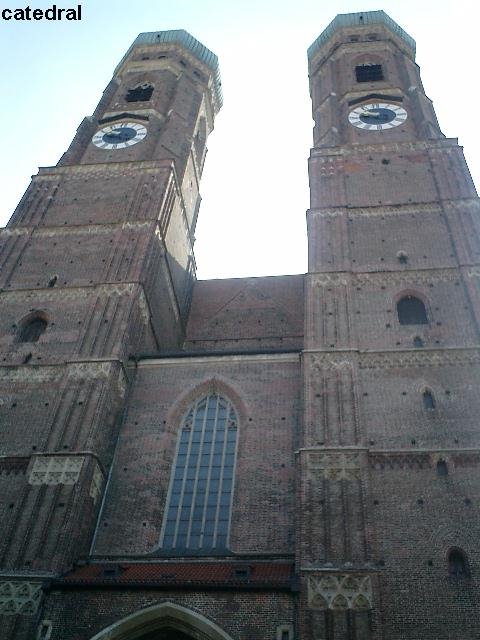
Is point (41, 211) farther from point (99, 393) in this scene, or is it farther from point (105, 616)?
point (105, 616)

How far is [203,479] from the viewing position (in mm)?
19109

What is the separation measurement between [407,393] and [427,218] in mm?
8449

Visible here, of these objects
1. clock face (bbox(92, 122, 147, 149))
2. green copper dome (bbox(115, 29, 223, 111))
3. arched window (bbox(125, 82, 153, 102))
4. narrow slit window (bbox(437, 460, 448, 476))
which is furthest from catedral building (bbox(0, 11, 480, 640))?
green copper dome (bbox(115, 29, 223, 111))

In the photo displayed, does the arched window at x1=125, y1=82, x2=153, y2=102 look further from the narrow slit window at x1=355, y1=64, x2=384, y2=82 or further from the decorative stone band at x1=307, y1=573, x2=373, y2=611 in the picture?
the decorative stone band at x1=307, y1=573, x2=373, y2=611

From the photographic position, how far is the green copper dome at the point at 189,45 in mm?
39469

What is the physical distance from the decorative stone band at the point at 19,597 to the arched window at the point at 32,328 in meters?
8.72

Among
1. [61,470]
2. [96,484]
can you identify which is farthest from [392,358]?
[61,470]

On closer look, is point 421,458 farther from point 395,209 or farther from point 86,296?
point 86,296

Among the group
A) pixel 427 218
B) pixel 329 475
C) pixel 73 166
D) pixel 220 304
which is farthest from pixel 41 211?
pixel 329 475

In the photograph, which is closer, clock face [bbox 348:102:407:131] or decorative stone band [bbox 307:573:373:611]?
decorative stone band [bbox 307:573:373:611]

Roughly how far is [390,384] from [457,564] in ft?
17.5

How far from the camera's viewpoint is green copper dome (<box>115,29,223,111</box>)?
3947 centimetres

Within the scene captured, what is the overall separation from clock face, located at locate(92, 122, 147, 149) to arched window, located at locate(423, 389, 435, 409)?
18662mm

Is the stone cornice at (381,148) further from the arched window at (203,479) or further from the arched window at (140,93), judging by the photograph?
the arched window at (203,479)
